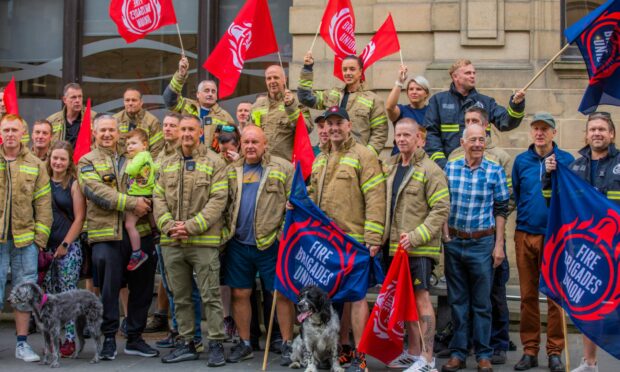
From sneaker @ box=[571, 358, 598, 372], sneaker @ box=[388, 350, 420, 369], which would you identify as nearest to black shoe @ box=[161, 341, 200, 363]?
sneaker @ box=[388, 350, 420, 369]

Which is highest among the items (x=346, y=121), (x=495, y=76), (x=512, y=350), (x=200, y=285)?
(x=495, y=76)

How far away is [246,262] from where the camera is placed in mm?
→ 8836

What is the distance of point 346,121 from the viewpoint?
27.6 ft

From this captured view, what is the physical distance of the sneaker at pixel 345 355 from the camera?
8.29 metres

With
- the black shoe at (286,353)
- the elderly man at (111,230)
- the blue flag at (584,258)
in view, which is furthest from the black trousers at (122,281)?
the blue flag at (584,258)

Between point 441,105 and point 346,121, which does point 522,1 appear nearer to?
point 441,105

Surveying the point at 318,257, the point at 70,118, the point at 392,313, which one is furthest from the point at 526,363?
the point at 70,118

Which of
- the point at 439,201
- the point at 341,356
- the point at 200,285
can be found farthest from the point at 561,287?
the point at 200,285

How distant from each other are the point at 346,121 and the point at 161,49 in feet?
20.2

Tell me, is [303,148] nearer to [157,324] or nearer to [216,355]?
[216,355]

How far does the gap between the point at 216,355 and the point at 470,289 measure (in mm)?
2337

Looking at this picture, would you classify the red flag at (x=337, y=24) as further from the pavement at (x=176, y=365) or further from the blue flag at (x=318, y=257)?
the pavement at (x=176, y=365)

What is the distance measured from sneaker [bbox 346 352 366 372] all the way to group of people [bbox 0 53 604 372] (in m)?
0.02

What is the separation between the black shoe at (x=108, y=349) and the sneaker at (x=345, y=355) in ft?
6.97
